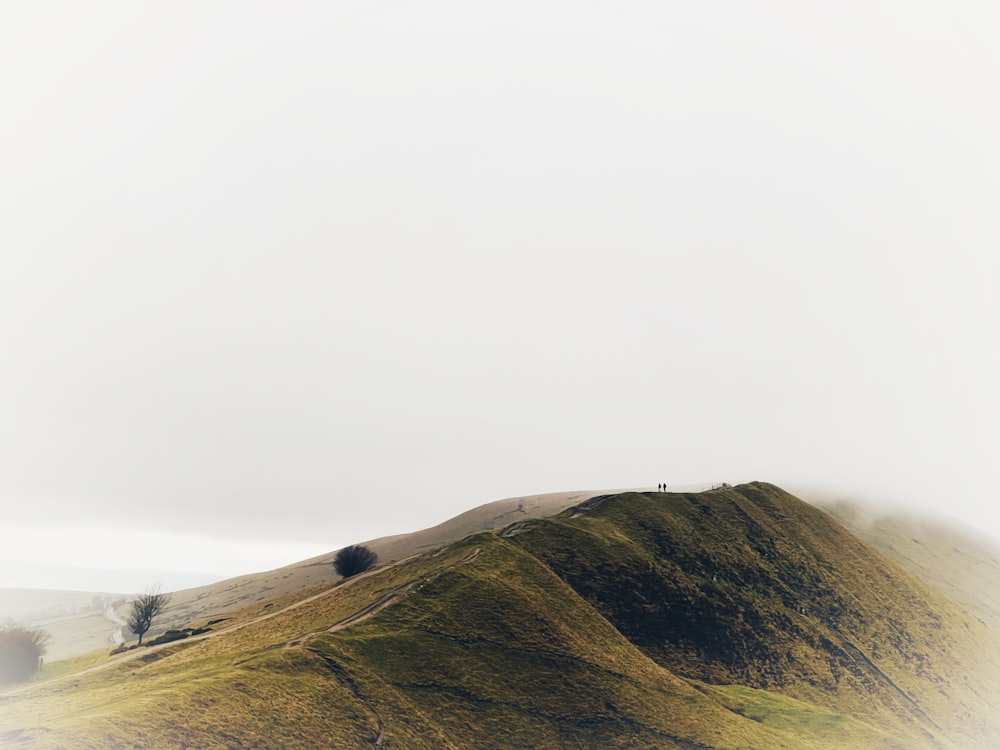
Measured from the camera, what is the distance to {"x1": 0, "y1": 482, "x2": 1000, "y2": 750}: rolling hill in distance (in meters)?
84.4

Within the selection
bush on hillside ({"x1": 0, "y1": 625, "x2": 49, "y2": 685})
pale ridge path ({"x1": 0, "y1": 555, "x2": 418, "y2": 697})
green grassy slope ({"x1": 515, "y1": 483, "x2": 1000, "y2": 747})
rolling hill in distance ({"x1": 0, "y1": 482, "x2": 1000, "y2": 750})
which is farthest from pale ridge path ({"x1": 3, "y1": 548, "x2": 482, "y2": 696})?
green grassy slope ({"x1": 515, "y1": 483, "x2": 1000, "y2": 747})

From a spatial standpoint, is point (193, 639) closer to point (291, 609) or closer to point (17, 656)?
point (291, 609)

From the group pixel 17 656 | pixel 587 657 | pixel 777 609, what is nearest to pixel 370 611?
pixel 587 657

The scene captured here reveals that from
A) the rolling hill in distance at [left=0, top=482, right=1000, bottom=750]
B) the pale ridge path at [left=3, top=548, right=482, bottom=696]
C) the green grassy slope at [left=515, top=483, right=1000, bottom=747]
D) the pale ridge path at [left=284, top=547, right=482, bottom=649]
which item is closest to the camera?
the rolling hill in distance at [left=0, top=482, right=1000, bottom=750]

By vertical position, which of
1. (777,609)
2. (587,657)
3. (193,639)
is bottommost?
(777,609)

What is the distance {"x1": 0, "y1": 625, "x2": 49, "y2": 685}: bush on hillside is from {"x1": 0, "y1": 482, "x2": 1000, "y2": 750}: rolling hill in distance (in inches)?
222

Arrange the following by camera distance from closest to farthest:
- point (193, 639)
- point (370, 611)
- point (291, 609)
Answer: point (370, 611), point (193, 639), point (291, 609)

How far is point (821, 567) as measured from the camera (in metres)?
156

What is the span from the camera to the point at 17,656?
130500 mm

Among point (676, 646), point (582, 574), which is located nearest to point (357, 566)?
point (582, 574)

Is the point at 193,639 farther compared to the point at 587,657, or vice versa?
the point at 193,639

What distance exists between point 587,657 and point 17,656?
108m

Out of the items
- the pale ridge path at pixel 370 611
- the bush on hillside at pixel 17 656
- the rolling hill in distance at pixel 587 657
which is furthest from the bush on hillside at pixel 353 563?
the bush on hillside at pixel 17 656

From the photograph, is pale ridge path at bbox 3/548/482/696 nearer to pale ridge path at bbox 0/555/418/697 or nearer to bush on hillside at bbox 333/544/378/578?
pale ridge path at bbox 0/555/418/697
